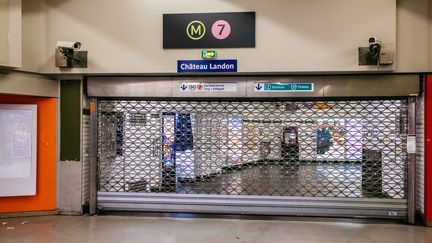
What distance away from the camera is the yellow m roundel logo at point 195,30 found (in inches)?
205

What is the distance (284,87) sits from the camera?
5348 mm

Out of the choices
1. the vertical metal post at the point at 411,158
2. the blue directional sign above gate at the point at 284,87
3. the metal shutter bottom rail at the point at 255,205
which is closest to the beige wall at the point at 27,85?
the metal shutter bottom rail at the point at 255,205

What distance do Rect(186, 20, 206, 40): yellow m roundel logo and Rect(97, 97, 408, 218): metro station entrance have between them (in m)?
1.07

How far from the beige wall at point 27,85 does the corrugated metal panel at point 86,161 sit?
0.68 m

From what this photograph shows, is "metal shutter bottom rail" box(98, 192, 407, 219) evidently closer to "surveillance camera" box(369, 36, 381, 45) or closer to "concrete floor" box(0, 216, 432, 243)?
"concrete floor" box(0, 216, 432, 243)

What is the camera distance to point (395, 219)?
537 centimetres

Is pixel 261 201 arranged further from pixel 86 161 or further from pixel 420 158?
pixel 86 161

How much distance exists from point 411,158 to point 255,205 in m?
2.40

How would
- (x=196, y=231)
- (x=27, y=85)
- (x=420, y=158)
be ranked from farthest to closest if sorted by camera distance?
(x=27, y=85) → (x=420, y=158) → (x=196, y=231)

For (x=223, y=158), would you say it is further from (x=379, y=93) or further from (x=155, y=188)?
(x=379, y=93)

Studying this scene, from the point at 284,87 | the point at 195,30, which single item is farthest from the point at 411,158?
Result: the point at 195,30

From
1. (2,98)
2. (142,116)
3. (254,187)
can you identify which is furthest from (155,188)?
(2,98)

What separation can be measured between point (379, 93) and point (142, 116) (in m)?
3.65

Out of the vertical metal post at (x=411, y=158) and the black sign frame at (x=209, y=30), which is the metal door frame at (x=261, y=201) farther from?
the black sign frame at (x=209, y=30)
